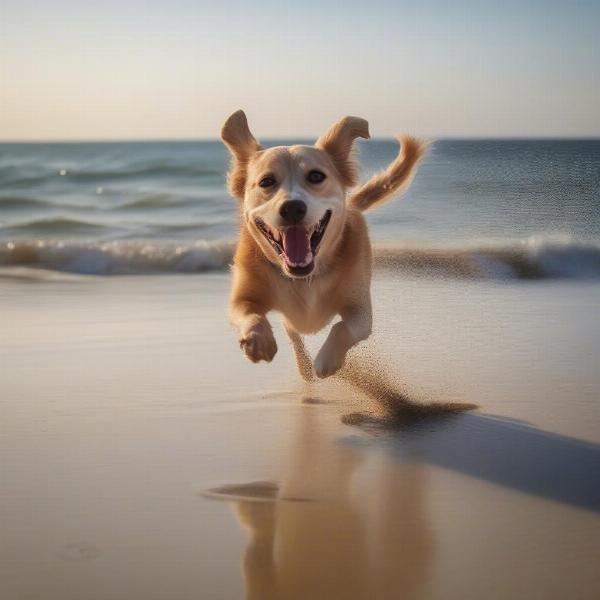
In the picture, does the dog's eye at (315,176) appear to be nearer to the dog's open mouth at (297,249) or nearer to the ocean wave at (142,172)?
the dog's open mouth at (297,249)

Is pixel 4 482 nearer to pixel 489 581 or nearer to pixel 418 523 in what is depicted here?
pixel 418 523

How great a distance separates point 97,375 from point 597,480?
2.28 m

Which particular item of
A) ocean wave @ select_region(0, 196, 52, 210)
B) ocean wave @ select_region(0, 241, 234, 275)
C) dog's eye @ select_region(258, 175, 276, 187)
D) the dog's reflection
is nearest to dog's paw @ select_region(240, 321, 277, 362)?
the dog's reflection

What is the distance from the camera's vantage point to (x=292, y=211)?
3.62m

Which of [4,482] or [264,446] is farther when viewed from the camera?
[264,446]

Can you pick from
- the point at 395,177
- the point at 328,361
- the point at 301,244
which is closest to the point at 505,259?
the point at 395,177

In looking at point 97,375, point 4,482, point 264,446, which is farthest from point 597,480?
point 97,375

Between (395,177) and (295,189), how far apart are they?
1.25m

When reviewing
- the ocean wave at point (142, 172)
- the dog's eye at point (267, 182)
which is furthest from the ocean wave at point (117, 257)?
the ocean wave at point (142, 172)

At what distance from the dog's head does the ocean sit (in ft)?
0.60

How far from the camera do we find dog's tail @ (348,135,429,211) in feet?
15.9

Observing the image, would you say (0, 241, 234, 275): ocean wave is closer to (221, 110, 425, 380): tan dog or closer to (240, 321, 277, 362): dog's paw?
(221, 110, 425, 380): tan dog

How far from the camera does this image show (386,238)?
7.62 metres

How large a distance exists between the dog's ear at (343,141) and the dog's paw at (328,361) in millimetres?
898
